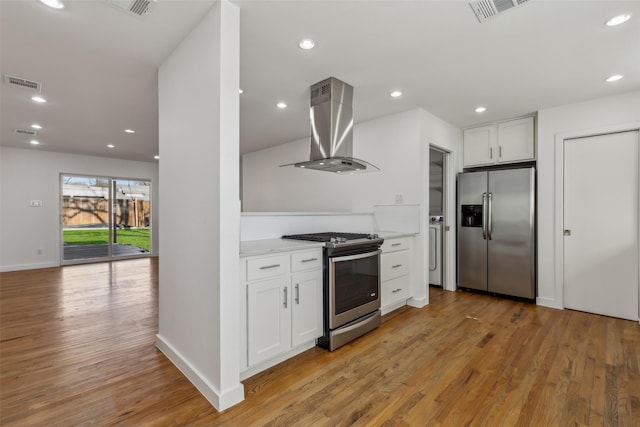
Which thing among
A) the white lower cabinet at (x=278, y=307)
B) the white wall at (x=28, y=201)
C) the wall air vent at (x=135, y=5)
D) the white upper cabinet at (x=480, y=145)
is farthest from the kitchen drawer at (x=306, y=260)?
the white wall at (x=28, y=201)

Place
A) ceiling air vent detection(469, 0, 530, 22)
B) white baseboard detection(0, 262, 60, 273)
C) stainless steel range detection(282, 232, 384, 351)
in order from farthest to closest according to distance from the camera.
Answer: white baseboard detection(0, 262, 60, 273) → stainless steel range detection(282, 232, 384, 351) → ceiling air vent detection(469, 0, 530, 22)

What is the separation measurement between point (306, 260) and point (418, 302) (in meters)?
1.98

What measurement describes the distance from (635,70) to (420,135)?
197 centimetres

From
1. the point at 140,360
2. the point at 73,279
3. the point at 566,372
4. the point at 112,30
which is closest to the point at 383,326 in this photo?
the point at 566,372

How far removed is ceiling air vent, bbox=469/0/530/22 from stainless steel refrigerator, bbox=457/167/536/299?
2.46m

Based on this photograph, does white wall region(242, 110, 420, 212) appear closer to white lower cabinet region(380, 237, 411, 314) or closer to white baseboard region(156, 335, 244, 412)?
white lower cabinet region(380, 237, 411, 314)

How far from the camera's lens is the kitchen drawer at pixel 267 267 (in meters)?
2.05

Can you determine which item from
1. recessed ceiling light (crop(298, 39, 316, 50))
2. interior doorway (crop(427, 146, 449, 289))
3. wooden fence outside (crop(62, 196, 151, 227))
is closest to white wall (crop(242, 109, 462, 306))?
interior doorway (crop(427, 146, 449, 289))

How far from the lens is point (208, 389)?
1.86 metres

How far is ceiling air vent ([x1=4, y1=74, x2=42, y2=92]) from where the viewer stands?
2834 mm

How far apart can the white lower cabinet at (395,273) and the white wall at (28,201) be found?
7118 millimetres

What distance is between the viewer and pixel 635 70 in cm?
275

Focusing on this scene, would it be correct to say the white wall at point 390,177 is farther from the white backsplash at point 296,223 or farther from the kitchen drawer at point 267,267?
the kitchen drawer at point 267,267

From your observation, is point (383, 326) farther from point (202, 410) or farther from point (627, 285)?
point (627, 285)
